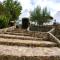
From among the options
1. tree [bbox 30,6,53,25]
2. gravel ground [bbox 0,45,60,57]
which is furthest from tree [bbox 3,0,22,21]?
gravel ground [bbox 0,45,60,57]

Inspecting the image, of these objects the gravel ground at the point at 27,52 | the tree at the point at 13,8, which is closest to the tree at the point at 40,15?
the tree at the point at 13,8

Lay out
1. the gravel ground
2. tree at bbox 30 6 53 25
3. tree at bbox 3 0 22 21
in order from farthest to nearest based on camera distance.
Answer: tree at bbox 30 6 53 25, tree at bbox 3 0 22 21, the gravel ground

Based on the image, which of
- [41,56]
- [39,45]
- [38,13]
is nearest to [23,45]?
[39,45]

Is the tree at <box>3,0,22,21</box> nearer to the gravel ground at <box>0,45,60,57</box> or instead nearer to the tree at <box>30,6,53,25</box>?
the tree at <box>30,6,53,25</box>

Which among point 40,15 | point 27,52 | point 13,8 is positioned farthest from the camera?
point 40,15

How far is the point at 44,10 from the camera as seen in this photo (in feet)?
80.6

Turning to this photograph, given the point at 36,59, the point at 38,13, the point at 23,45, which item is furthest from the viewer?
the point at 38,13

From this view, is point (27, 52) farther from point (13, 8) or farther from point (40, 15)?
point (40, 15)

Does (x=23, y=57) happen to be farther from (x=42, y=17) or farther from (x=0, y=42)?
(x=42, y=17)

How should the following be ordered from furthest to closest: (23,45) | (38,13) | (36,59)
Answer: (38,13), (23,45), (36,59)

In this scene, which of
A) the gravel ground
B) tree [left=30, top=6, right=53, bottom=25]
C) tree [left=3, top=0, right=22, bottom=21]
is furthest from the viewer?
tree [left=30, top=6, right=53, bottom=25]

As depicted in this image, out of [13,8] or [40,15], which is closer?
[13,8]

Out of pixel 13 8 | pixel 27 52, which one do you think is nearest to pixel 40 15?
pixel 13 8

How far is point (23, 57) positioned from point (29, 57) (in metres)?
0.09
